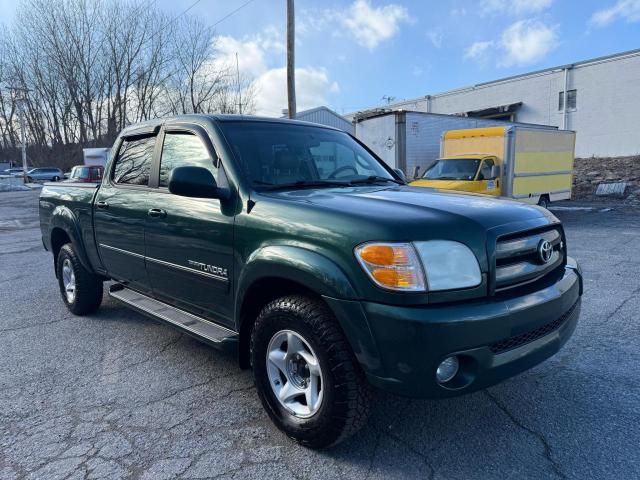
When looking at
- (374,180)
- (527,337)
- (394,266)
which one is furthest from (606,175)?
(394,266)

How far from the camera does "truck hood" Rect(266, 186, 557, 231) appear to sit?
2410mm

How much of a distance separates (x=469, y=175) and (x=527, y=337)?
1024 centimetres

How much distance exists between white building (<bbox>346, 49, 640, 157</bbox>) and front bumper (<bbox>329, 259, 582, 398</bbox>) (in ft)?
71.5

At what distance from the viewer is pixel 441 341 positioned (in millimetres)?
2160

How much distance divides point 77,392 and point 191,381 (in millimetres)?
787

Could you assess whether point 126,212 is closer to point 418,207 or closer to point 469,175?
point 418,207

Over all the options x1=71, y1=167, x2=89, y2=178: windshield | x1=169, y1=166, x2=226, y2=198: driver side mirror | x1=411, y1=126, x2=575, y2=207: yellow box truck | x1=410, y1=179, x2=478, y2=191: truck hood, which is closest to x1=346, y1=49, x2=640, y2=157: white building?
x1=411, y1=126, x2=575, y2=207: yellow box truck

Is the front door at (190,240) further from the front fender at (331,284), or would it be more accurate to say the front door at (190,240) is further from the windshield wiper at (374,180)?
the windshield wiper at (374,180)

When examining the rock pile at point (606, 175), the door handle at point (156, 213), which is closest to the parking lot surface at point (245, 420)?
the door handle at point (156, 213)

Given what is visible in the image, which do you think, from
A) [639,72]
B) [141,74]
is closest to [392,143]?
[639,72]

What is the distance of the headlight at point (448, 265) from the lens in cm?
226

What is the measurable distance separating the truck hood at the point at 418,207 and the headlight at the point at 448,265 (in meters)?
0.12

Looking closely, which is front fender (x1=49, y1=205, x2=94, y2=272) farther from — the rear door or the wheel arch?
the wheel arch

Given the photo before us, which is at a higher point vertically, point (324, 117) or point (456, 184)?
point (324, 117)
